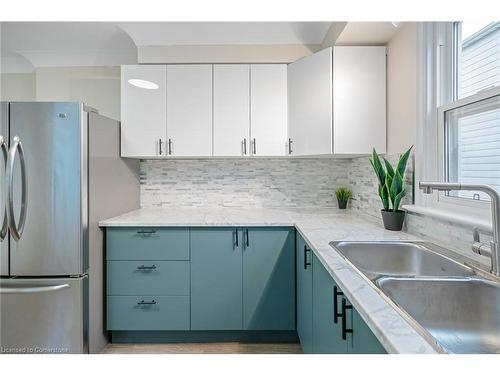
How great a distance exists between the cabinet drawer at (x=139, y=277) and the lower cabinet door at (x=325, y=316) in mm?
1079

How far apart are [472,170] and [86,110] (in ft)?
7.27

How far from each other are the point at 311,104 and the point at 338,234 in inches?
42.9

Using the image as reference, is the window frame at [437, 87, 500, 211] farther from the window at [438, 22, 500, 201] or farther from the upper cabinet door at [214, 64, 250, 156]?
the upper cabinet door at [214, 64, 250, 156]

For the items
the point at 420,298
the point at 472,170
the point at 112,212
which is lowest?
the point at 420,298

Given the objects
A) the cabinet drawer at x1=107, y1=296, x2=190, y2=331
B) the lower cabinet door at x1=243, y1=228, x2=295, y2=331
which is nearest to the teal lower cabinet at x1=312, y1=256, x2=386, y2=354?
the lower cabinet door at x1=243, y1=228, x2=295, y2=331

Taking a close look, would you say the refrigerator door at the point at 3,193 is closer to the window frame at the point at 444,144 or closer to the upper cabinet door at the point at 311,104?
the upper cabinet door at the point at 311,104

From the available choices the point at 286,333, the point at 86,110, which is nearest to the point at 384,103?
the point at 286,333

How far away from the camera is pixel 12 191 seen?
195cm

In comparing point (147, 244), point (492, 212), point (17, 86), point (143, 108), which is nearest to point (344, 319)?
point (492, 212)

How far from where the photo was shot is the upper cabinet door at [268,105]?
2.69m

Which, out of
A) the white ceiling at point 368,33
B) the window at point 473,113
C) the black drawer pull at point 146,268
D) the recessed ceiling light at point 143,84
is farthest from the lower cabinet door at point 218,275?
the white ceiling at point 368,33

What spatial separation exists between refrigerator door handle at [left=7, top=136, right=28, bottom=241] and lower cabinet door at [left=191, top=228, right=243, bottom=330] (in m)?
1.03

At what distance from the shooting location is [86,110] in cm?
211
